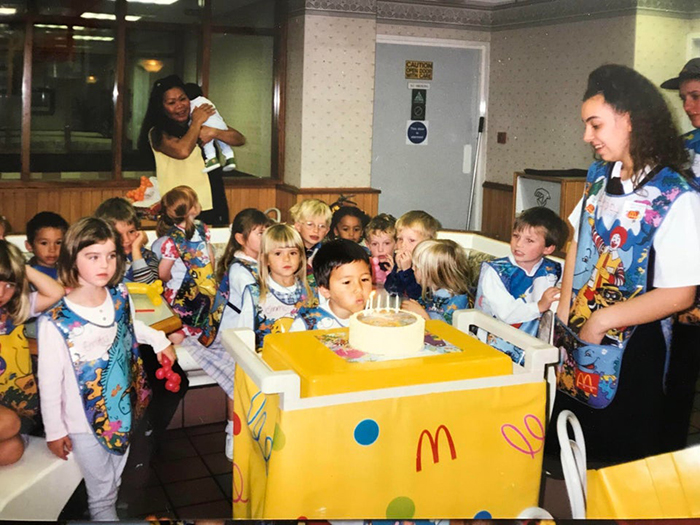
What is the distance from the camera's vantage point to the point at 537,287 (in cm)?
218

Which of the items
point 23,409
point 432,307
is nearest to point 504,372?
point 432,307

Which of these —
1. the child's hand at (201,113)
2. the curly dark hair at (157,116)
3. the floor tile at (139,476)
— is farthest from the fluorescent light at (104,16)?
the floor tile at (139,476)

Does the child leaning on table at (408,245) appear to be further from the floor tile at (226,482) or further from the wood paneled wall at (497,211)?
the floor tile at (226,482)

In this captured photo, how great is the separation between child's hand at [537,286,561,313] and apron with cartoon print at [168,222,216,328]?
0.86m

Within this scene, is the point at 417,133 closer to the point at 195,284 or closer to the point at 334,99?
the point at 334,99

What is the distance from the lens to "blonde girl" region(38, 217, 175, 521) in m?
1.87

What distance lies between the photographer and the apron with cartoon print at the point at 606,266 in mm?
1986

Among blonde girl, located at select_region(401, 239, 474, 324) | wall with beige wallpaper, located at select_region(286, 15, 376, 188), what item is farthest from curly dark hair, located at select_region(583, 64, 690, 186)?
wall with beige wallpaper, located at select_region(286, 15, 376, 188)

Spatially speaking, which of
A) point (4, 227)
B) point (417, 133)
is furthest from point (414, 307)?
point (4, 227)

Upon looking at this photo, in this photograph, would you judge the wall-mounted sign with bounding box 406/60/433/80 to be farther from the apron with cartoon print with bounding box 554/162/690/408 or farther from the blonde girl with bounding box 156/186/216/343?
the blonde girl with bounding box 156/186/216/343

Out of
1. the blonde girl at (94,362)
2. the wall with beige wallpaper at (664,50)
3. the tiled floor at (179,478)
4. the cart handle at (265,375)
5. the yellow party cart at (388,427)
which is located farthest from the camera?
the tiled floor at (179,478)

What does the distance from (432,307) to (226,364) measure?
21.8 inches

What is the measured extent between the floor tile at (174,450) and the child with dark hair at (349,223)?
667 mm

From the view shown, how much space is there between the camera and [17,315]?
1859mm
